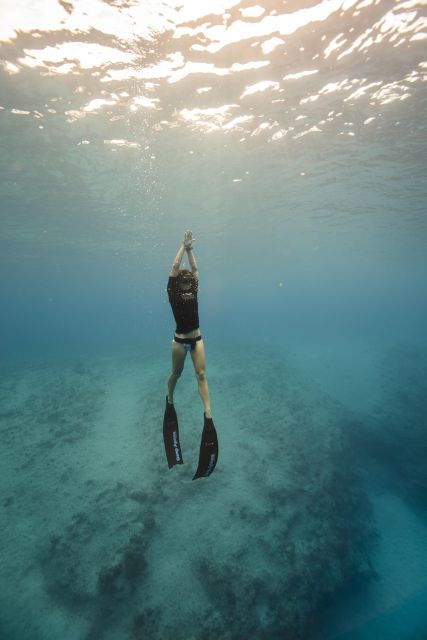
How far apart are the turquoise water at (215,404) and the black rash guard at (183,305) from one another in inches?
302

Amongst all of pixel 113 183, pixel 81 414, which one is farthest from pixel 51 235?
pixel 81 414

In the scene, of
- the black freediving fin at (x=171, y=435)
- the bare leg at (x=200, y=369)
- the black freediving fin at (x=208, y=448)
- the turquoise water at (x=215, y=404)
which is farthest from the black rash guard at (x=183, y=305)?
the turquoise water at (x=215, y=404)

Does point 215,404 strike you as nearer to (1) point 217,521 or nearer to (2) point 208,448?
(1) point 217,521

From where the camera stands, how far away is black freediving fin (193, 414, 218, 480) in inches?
200

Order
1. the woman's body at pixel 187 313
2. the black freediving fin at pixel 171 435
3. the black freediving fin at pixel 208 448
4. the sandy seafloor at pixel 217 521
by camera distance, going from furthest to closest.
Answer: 1. the sandy seafloor at pixel 217 521
2. the black freediving fin at pixel 171 435
3. the woman's body at pixel 187 313
4. the black freediving fin at pixel 208 448

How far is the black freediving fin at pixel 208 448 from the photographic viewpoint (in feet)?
16.7

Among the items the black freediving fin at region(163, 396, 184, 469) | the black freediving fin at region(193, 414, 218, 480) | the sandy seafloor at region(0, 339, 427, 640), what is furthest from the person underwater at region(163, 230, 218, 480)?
the sandy seafloor at region(0, 339, 427, 640)

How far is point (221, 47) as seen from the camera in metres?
9.09

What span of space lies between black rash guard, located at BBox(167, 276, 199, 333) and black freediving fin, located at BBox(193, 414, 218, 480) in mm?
1665

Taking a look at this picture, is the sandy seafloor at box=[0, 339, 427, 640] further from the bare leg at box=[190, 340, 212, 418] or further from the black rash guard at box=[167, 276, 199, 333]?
the black rash guard at box=[167, 276, 199, 333]

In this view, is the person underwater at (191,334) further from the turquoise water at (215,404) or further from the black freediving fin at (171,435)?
the turquoise water at (215,404)

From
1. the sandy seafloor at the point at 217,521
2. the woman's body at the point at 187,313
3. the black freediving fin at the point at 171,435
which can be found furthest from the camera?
the sandy seafloor at the point at 217,521

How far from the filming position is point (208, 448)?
16.9 feet

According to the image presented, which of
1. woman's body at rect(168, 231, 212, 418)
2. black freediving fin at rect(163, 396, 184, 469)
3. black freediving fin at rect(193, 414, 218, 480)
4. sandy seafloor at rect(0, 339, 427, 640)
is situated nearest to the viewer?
black freediving fin at rect(193, 414, 218, 480)
